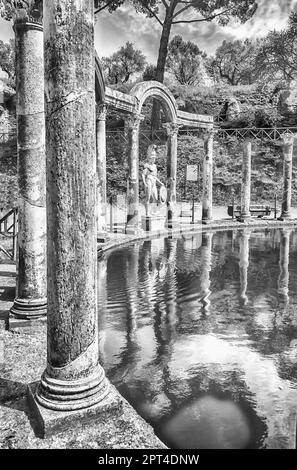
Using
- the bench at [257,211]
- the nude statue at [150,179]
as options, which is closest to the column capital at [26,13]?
the nude statue at [150,179]

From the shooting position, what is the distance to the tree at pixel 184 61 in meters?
41.1

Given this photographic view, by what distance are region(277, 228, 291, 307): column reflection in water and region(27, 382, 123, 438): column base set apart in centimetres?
430

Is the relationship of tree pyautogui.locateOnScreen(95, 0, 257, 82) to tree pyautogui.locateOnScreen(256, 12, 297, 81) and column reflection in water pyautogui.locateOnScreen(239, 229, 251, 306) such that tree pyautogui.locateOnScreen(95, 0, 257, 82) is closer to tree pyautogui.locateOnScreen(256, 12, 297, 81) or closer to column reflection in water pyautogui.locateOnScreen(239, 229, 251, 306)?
tree pyautogui.locateOnScreen(256, 12, 297, 81)

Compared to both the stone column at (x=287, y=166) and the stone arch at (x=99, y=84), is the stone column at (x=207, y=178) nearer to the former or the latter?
the stone column at (x=287, y=166)

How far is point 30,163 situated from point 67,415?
8.68ft

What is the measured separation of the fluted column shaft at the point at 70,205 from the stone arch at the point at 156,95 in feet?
38.6

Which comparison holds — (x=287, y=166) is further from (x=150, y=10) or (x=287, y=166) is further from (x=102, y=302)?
(x=102, y=302)

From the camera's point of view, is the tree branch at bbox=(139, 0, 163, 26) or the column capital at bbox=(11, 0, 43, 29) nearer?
the column capital at bbox=(11, 0, 43, 29)

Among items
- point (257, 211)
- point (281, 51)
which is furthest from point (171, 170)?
point (281, 51)

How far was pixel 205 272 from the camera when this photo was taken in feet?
28.1

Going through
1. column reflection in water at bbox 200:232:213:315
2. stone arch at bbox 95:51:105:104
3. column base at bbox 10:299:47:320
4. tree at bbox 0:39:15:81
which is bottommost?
column reflection in water at bbox 200:232:213:315

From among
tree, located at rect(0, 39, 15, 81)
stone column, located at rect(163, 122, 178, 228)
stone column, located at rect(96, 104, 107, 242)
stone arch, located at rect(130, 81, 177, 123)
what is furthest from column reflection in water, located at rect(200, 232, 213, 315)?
tree, located at rect(0, 39, 15, 81)

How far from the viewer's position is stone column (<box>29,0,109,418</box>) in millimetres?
2613
